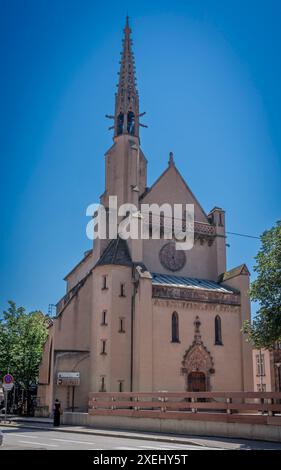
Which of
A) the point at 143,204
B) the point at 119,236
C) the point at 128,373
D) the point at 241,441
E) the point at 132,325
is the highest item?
the point at 143,204

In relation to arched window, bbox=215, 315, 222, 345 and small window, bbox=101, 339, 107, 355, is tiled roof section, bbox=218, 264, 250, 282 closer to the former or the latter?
arched window, bbox=215, 315, 222, 345

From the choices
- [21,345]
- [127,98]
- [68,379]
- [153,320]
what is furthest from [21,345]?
[127,98]

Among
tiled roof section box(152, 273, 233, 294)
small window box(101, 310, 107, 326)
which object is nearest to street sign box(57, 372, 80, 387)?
small window box(101, 310, 107, 326)

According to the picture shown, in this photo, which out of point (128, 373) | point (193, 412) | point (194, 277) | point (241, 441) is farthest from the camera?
point (194, 277)

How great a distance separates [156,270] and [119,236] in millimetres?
4064

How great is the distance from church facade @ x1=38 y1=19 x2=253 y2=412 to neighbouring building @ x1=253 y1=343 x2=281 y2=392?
74.3 feet

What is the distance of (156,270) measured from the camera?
41250 mm

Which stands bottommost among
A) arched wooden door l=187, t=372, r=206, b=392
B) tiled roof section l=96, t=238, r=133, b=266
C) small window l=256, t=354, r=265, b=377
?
arched wooden door l=187, t=372, r=206, b=392

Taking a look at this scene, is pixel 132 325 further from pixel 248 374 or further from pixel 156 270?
pixel 248 374

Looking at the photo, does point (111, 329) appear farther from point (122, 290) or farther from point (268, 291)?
point (268, 291)

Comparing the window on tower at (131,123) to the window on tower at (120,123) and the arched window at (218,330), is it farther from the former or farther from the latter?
the arched window at (218,330)

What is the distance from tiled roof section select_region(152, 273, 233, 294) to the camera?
128ft

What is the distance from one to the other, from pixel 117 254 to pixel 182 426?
1821 centimetres
